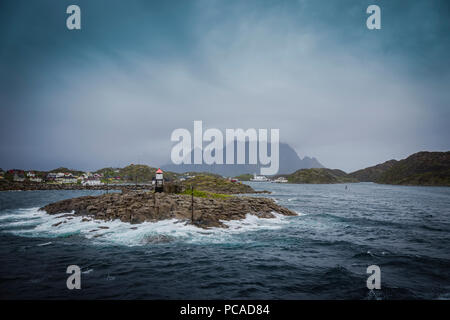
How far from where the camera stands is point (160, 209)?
1325 inches

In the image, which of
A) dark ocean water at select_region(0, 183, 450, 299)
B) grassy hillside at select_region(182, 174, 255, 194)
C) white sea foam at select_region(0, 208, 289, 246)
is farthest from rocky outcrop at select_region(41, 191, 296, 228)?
grassy hillside at select_region(182, 174, 255, 194)

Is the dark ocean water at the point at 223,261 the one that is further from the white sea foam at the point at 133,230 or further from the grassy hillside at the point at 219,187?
the grassy hillside at the point at 219,187

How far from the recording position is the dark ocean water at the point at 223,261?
518 inches

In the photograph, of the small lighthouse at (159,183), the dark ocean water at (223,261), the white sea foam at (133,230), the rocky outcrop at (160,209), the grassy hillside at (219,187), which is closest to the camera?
the dark ocean water at (223,261)

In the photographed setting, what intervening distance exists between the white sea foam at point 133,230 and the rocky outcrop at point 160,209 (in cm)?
139

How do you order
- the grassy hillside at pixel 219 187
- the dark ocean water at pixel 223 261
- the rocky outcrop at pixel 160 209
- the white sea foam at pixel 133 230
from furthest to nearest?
the grassy hillside at pixel 219 187 → the rocky outcrop at pixel 160 209 → the white sea foam at pixel 133 230 → the dark ocean water at pixel 223 261

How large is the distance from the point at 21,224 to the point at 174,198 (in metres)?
23.5

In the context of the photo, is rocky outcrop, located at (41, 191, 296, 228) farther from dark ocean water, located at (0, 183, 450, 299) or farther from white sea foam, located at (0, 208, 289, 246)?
dark ocean water, located at (0, 183, 450, 299)

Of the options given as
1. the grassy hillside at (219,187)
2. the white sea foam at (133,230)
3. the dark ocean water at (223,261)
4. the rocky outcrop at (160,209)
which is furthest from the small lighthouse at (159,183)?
the grassy hillside at (219,187)

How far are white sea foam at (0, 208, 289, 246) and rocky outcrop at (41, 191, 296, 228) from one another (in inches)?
54.8

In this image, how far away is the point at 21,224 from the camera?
33000 millimetres

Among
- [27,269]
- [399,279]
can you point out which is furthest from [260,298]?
[27,269]

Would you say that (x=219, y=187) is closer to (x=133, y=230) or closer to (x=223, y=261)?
(x=133, y=230)
